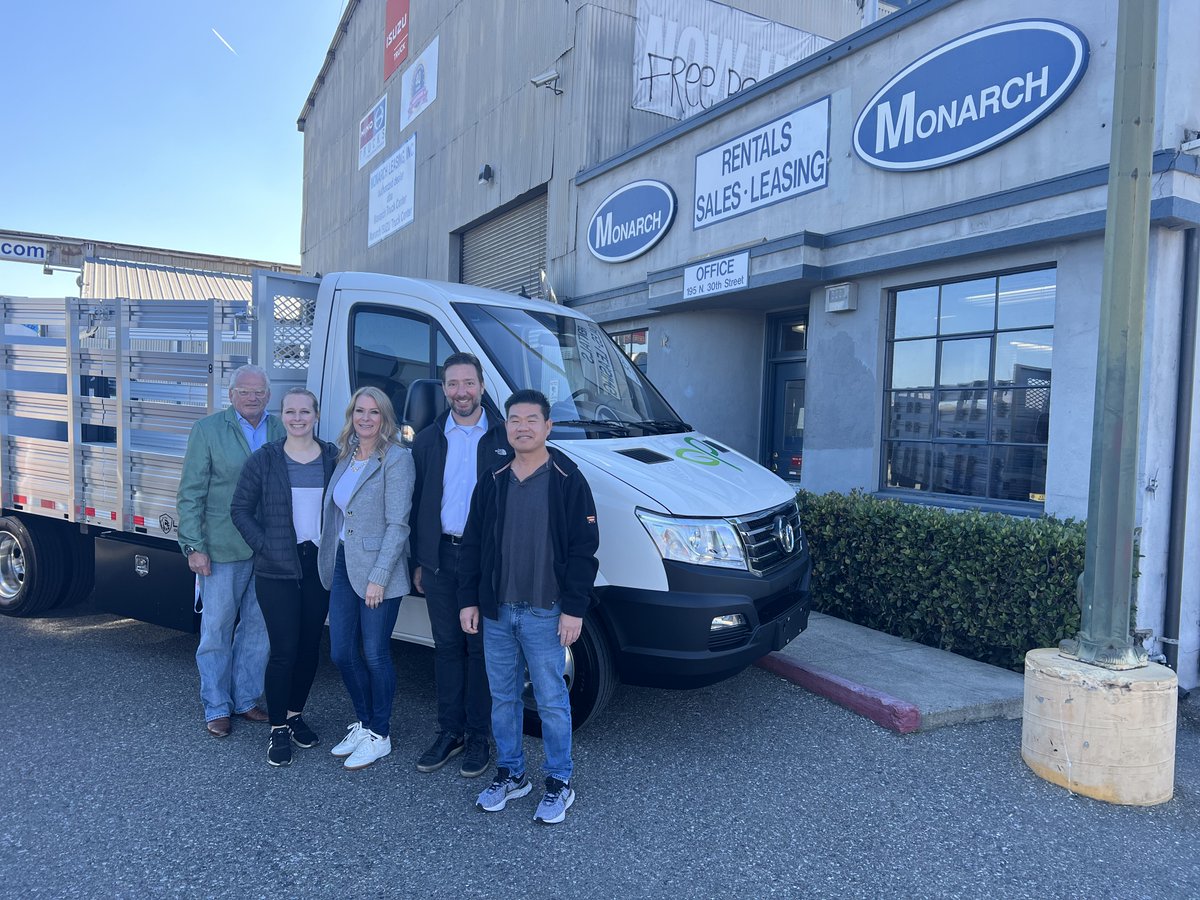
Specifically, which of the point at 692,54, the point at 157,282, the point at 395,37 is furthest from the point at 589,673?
the point at 395,37

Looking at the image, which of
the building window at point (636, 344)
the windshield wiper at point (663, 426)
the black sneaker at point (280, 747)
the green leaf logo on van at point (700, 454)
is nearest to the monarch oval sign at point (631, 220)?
the building window at point (636, 344)

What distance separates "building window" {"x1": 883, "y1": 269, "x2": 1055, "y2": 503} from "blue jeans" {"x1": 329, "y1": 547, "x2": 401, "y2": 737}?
4.94 meters

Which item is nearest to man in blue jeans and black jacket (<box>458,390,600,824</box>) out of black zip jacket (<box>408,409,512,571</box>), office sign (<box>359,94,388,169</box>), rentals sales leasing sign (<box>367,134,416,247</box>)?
black zip jacket (<box>408,409,512,571</box>)

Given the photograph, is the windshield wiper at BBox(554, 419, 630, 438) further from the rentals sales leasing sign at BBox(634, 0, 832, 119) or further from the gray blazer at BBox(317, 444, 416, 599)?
the rentals sales leasing sign at BBox(634, 0, 832, 119)

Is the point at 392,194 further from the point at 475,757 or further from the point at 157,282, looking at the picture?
the point at 475,757

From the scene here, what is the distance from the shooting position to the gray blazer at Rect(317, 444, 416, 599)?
13.2 ft

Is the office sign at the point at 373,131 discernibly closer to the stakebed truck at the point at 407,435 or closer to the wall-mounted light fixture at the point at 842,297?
the wall-mounted light fixture at the point at 842,297

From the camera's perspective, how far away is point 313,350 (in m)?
5.28

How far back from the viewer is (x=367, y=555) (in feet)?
13.2

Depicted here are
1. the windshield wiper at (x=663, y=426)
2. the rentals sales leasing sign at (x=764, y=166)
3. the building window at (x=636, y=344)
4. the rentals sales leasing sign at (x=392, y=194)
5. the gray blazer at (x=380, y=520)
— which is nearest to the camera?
the gray blazer at (x=380, y=520)

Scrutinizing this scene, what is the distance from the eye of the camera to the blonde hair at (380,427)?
13.3ft

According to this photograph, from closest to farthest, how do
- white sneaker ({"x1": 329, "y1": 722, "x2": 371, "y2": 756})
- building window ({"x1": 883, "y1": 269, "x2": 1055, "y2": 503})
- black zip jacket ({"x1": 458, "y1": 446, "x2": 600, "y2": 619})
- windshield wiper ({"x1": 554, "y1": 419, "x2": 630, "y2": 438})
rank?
black zip jacket ({"x1": 458, "y1": 446, "x2": 600, "y2": 619}), white sneaker ({"x1": 329, "y1": 722, "x2": 371, "y2": 756}), windshield wiper ({"x1": 554, "y1": 419, "x2": 630, "y2": 438}), building window ({"x1": 883, "y1": 269, "x2": 1055, "y2": 503})

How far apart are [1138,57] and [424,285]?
3826 mm

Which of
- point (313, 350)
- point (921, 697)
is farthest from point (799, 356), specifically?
point (313, 350)
